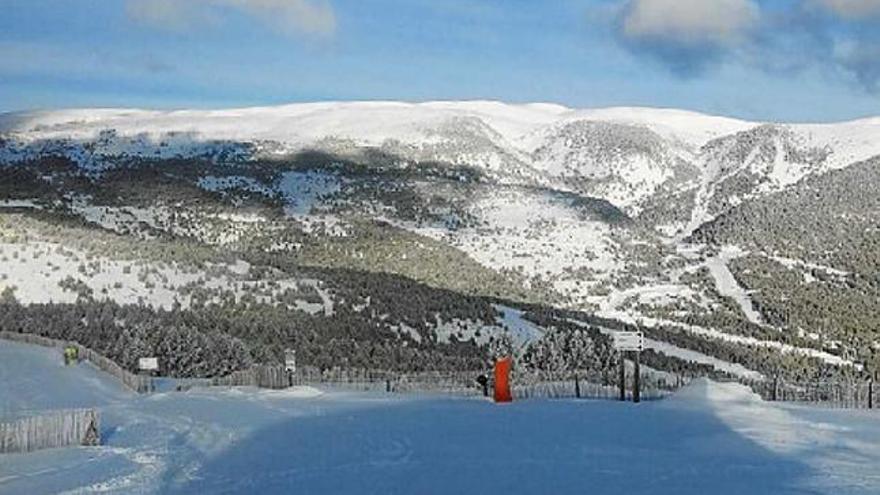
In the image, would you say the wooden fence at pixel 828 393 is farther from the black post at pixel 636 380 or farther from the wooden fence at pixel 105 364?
the wooden fence at pixel 105 364

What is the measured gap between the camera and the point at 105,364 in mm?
41750

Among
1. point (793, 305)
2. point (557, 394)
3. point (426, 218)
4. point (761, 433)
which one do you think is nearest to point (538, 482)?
point (761, 433)

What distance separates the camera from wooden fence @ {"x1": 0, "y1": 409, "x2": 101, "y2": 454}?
2097cm

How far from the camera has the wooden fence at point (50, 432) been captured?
20969mm

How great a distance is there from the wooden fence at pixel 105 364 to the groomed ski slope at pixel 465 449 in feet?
24.0

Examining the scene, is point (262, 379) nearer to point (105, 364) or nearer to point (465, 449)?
point (105, 364)

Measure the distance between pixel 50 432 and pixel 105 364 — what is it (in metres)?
20.9

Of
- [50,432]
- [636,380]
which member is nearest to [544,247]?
[636,380]

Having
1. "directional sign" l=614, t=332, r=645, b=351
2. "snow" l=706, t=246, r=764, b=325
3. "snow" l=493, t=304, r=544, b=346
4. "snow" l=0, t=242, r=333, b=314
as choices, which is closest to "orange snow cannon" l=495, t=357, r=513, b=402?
"directional sign" l=614, t=332, r=645, b=351

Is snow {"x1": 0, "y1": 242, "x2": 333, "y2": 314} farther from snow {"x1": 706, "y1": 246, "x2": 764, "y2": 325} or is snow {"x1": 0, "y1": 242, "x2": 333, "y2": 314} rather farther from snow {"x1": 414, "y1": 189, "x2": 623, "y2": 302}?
snow {"x1": 706, "y1": 246, "x2": 764, "y2": 325}

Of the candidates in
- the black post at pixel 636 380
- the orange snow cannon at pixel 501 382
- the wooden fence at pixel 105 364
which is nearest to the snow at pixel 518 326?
the wooden fence at pixel 105 364

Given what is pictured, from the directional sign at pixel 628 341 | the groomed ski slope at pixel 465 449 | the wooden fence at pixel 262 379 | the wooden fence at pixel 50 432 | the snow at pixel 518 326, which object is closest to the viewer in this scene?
the groomed ski slope at pixel 465 449

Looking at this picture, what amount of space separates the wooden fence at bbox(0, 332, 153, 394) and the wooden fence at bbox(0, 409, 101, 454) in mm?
15609

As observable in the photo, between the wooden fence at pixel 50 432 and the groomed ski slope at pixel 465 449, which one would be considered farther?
the wooden fence at pixel 50 432
